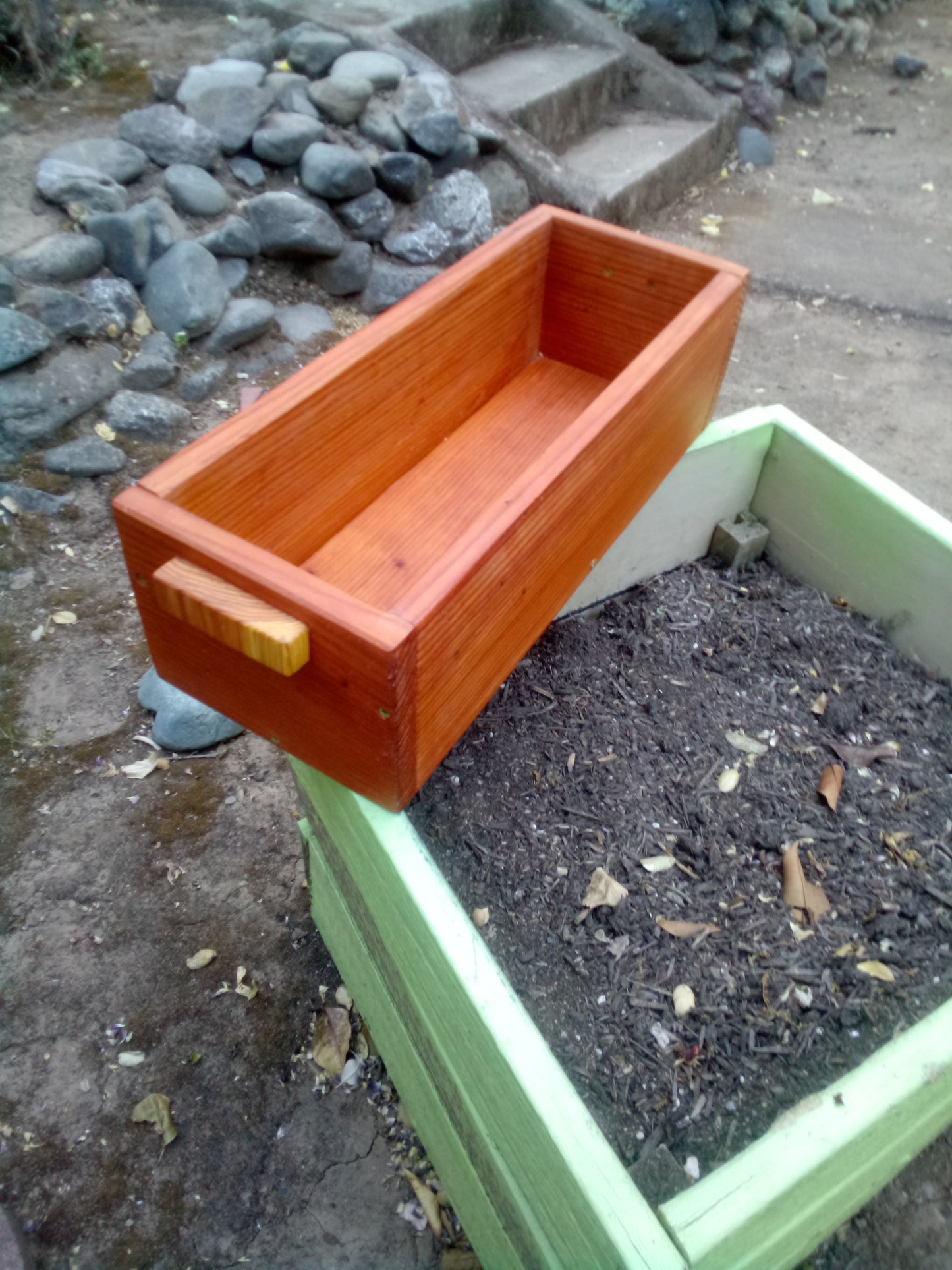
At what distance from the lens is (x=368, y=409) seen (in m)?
1.47

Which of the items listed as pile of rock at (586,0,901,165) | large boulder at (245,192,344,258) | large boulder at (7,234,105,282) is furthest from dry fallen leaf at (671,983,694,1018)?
pile of rock at (586,0,901,165)

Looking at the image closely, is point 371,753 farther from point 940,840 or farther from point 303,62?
point 303,62

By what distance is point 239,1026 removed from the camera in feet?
5.89

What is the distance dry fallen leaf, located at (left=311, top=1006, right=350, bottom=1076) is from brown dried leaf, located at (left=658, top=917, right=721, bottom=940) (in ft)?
2.73

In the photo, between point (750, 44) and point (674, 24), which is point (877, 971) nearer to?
point (674, 24)

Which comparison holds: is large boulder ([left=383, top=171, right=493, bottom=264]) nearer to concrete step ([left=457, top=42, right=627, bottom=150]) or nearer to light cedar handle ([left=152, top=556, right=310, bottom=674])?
concrete step ([left=457, top=42, right=627, bottom=150])

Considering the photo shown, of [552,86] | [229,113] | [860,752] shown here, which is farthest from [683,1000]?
[552,86]

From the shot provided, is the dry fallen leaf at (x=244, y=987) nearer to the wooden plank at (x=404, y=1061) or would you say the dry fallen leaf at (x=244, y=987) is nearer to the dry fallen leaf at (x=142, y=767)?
the wooden plank at (x=404, y=1061)

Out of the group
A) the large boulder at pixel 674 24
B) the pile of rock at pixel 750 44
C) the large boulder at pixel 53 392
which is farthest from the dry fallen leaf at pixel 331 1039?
the large boulder at pixel 674 24

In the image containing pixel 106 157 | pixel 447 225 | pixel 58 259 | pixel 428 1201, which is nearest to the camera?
pixel 428 1201

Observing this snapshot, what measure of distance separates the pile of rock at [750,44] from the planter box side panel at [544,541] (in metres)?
4.23

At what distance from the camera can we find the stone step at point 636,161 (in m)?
4.11

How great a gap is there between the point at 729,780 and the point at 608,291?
0.99m

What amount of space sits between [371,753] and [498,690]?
53cm
